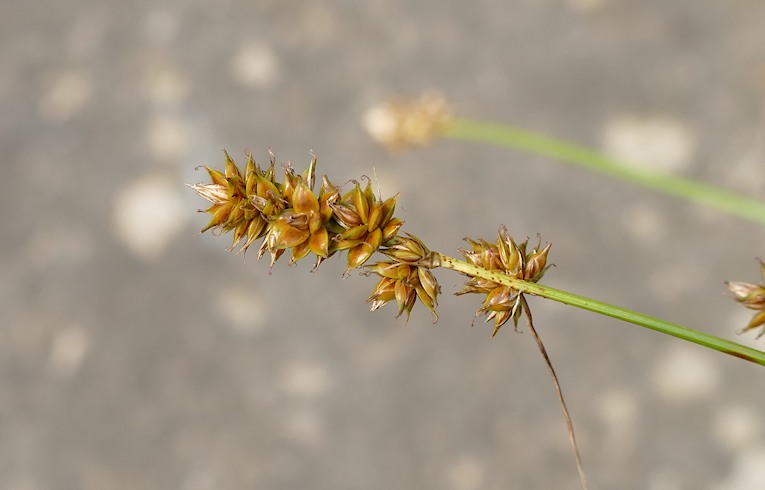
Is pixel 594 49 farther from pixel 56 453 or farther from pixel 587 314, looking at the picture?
pixel 56 453

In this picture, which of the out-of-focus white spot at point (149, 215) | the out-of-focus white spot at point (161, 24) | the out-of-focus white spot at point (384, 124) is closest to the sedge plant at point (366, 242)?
the out-of-focus white spot at point (384, 124)

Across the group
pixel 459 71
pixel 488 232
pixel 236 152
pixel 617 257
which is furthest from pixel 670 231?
pixel 236 152

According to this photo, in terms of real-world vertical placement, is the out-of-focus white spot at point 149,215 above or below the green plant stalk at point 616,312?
above

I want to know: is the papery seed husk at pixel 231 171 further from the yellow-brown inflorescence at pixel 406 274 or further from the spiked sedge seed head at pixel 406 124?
the spiked sedge seed head at pixel 406 124

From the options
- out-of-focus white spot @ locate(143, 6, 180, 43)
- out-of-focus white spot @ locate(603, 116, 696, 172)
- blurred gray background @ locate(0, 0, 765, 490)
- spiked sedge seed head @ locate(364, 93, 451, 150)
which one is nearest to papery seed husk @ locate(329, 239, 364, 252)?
spiked sedge seed head @ locate(364, 93, 451, 150)

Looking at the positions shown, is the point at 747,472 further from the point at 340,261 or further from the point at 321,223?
the point at 321,223

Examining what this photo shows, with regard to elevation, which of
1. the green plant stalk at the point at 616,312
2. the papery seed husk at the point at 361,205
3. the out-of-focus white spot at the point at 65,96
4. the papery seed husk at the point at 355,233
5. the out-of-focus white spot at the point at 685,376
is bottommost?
the green plant stalk at the point at 616,312

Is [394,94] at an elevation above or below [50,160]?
above

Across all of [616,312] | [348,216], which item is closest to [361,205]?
[348,216]
